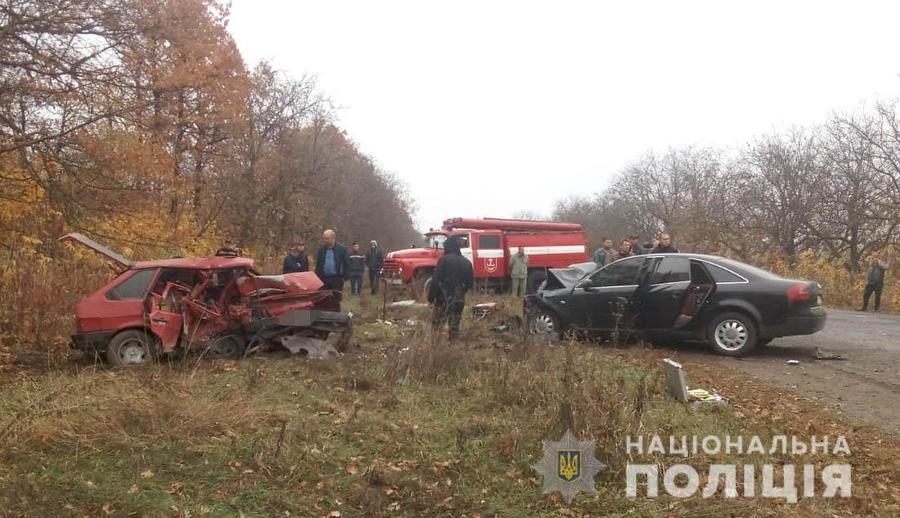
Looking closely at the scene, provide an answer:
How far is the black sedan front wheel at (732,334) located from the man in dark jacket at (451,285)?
341 cm

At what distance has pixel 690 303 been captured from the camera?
864 cm

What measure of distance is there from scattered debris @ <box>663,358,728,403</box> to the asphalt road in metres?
1.10

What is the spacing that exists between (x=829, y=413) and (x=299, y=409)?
4.72 m

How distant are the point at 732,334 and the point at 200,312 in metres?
7.01

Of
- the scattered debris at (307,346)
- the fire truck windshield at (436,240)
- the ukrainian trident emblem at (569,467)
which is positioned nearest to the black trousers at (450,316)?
the scattered debris at (307,346)

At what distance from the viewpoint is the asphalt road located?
5.83 m

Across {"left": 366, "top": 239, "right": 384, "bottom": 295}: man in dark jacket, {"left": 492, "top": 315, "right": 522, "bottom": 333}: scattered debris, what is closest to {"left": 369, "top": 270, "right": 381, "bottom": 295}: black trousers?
{"left": 366, "top": 239, "right": 384, "bottom": 295}: man in dark jacket

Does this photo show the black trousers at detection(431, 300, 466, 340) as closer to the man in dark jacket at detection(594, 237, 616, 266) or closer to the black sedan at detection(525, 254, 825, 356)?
the black sedan at detection(525, 254, 825, 356)

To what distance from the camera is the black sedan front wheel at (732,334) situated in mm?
8302

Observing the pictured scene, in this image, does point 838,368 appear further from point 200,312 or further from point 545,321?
point 200,312

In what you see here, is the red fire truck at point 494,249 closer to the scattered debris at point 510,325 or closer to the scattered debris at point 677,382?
the scattered debris at point 510,325

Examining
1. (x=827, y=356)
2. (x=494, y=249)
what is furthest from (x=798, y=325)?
Result: (x=494, y=249)

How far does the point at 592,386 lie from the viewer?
5141 millimetres

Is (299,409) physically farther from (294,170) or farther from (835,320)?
(294,170)
